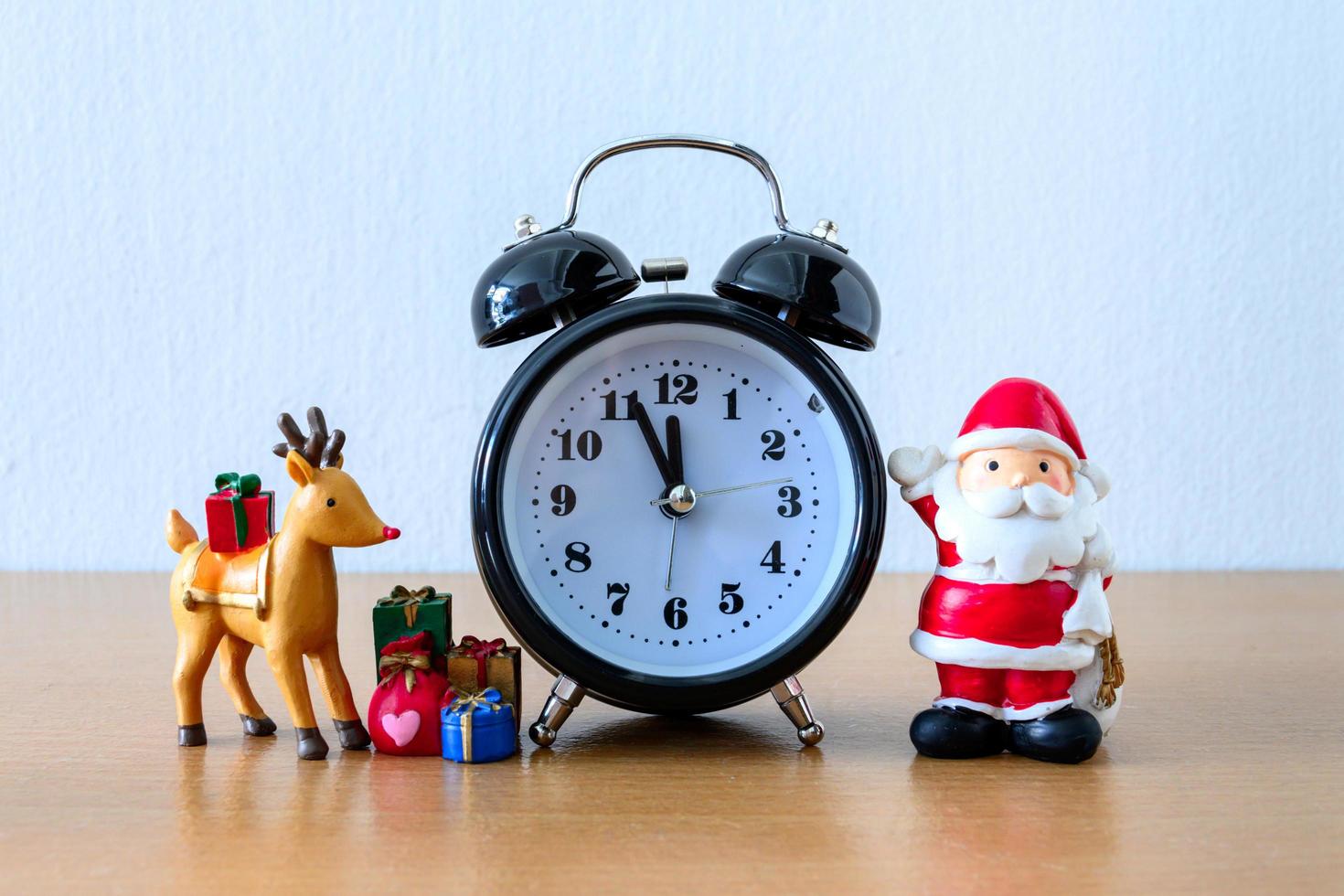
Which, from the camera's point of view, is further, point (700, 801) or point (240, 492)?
point (240, 492)

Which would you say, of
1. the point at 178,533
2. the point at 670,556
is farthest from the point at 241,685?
the point at 670,556

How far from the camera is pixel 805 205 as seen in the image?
1.97 meters

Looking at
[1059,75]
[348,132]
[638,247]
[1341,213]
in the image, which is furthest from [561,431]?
[1341,213]

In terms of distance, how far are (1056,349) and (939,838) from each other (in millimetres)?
1373

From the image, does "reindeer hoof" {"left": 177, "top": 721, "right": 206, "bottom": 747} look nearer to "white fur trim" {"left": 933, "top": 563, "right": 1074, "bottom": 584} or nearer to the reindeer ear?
the reindeer ear

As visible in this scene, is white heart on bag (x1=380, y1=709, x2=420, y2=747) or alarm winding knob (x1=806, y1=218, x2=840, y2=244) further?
alarm winding knob (x1=806, y1=218, x2=840, y2=244)

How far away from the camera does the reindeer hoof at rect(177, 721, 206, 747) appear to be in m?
1.03

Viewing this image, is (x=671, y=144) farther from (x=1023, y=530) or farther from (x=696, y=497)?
(x=1023, y=530)

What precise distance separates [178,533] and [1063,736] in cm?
75

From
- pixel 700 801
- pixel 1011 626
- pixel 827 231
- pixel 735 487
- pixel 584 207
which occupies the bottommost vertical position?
pixel 700 801

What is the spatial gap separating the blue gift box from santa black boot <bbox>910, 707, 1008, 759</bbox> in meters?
0.34

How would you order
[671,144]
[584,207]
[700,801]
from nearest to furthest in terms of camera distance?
1. [700,801]
2. [671,144]
3. [584,207]

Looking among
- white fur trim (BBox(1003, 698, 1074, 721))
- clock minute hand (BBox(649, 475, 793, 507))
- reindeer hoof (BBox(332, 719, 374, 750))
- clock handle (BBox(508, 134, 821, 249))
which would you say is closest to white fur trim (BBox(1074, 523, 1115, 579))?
white fur trim (BBox(1003, 698, 1074, 721))

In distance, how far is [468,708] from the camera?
3.19ft
